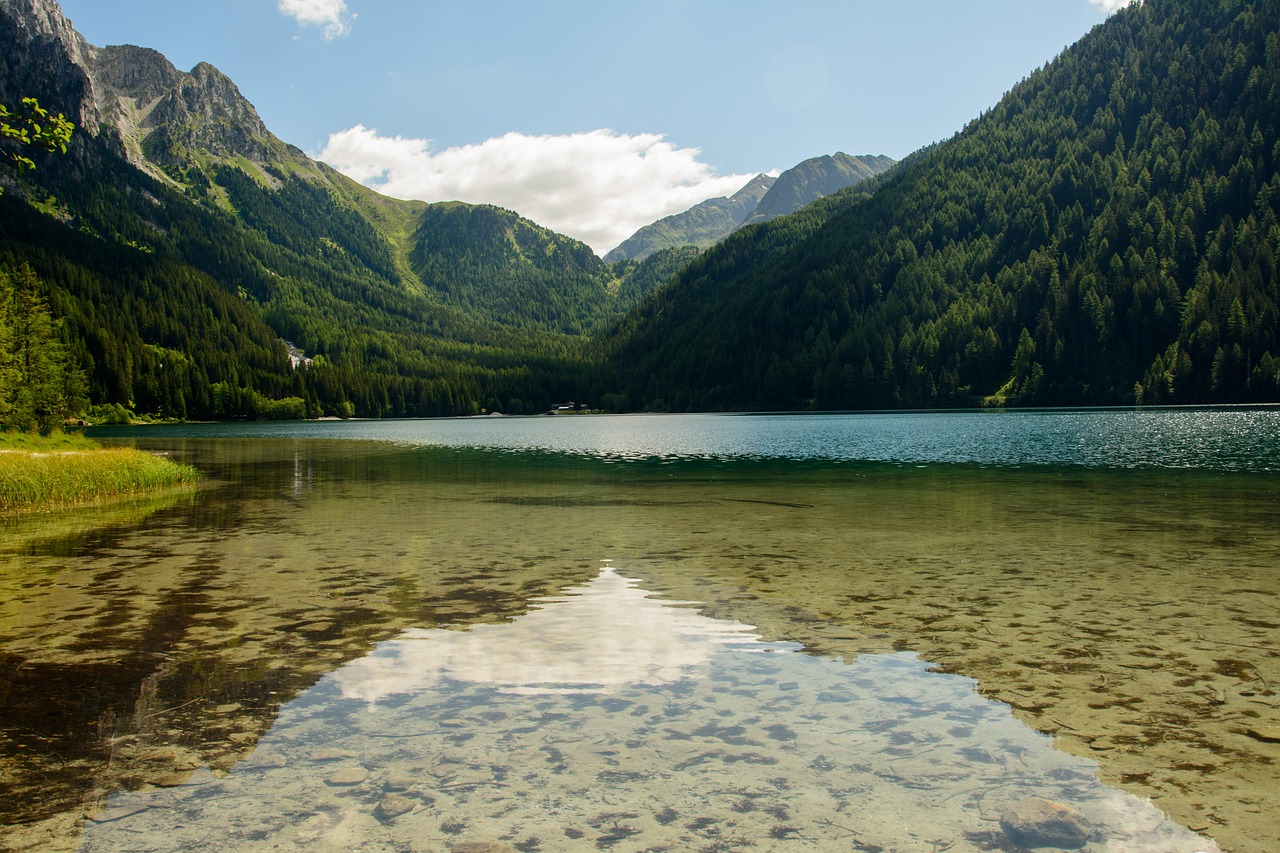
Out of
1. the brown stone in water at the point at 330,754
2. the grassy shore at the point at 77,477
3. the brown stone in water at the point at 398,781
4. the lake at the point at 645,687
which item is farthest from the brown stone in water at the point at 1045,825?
the grassy shore at the point at 77,477

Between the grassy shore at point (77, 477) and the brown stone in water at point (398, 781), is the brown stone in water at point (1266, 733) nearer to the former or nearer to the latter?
the brown stone in water at point (398, 781)

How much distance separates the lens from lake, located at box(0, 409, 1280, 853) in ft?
24.8

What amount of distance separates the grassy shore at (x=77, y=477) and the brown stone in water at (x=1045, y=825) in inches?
1631

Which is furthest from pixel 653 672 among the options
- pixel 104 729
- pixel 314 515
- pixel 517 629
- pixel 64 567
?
pixel 314 515

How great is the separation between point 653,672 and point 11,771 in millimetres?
7956

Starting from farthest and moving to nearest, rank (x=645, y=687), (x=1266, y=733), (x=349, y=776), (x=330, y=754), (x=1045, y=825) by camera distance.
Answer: (x=645, y=687)
(x=1266, y=733)
(x=330, y=754)
(x=349, y=776)
(x=1045, y=825)

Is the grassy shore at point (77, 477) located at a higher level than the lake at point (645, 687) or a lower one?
higher

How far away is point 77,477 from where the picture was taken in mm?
39000

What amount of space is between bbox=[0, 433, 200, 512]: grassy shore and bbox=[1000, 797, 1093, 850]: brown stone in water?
136ft

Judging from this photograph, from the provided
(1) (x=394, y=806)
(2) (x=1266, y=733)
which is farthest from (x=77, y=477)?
(2) (x=1266, y=733)

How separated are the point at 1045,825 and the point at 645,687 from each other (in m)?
5.61

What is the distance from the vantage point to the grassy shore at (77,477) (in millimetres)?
35719

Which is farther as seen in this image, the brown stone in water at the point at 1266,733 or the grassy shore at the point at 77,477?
the grassy shore at the point at 77,477

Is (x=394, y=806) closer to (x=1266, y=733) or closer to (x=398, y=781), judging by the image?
(x=398, y=781)
